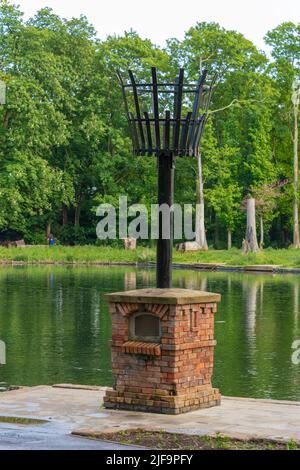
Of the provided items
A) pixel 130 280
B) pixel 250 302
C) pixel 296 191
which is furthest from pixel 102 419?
pixel 296 191

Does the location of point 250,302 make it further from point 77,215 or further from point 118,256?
point 77,215

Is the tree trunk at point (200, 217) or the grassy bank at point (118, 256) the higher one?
the tree trunk at point (200, 217)

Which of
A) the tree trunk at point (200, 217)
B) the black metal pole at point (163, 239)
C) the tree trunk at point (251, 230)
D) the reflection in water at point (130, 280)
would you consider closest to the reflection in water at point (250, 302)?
the reflection in water at point (130, 280)

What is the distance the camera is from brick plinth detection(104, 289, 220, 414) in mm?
12008

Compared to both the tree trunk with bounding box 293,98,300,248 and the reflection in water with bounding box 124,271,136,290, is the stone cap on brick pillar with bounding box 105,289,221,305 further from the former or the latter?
the tree trunk with bounding box 293,98,300,248

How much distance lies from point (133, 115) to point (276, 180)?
52.1 metres

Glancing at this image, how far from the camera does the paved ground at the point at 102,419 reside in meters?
10.4

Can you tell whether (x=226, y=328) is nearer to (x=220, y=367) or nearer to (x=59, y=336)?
(x=59, y=336)

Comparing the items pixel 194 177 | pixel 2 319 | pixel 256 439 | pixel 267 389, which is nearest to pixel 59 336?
pixel 2 319

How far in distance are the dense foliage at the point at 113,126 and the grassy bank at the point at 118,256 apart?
3.36 m

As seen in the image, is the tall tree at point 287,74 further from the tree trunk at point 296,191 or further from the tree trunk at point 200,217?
the tree trunk at point 200,217

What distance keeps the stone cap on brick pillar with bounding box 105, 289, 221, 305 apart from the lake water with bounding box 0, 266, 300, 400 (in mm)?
3973

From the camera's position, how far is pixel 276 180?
65.0 metres

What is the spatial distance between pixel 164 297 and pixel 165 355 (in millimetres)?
648
